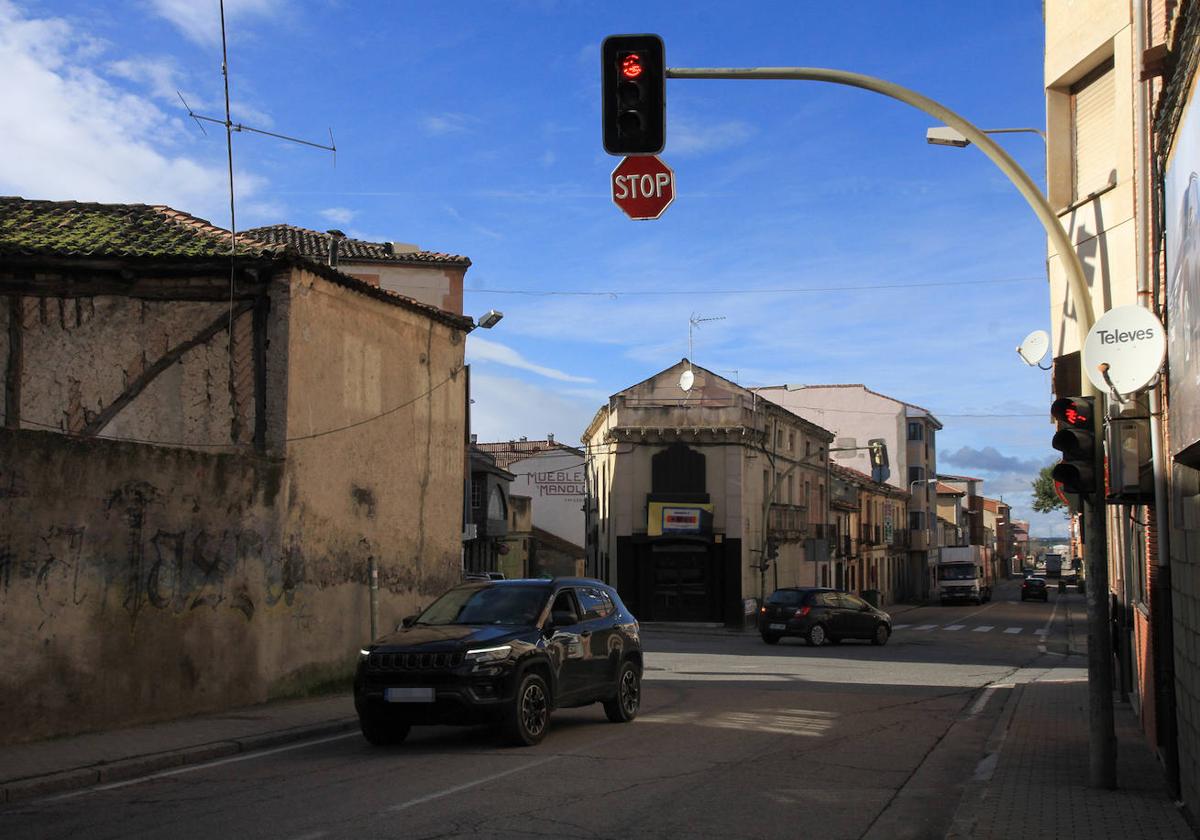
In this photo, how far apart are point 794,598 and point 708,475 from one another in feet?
42.4

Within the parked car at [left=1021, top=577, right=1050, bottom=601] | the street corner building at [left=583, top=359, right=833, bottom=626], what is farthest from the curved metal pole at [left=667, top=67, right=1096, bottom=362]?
the parked car at [left=1021, top=577, right=1050, bottom=601]

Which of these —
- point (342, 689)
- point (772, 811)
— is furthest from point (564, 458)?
point (772, 811)

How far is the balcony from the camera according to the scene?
4878 cm

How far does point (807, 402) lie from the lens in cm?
7419

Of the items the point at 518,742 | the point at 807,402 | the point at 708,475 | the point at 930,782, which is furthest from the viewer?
the point at 807,402

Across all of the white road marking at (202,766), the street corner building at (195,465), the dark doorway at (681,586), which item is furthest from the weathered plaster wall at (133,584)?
the dark doorway at (681,586)

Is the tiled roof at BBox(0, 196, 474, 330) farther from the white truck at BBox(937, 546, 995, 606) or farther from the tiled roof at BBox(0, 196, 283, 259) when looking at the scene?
the white truck at BBox(937, 546, 995, 606)

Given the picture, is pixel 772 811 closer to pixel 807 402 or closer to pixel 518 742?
pixel 518 742

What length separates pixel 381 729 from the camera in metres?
11.6

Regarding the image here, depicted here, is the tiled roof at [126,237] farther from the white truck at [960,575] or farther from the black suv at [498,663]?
the white truck at [960,575]

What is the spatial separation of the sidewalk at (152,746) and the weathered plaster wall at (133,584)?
1.31 ft

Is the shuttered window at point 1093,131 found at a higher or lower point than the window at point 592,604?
higher

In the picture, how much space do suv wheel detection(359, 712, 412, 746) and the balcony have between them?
122 feet

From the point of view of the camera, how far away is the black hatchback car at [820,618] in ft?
106
